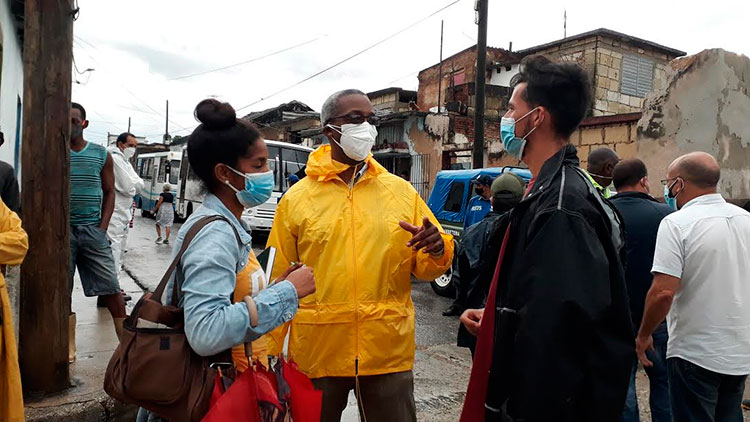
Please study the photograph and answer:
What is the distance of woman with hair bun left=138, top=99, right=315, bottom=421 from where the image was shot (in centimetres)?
172

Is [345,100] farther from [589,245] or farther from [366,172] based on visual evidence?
[589,245]

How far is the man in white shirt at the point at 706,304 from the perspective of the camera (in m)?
2.87

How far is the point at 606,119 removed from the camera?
12.7 metres

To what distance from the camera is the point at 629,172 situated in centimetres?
378

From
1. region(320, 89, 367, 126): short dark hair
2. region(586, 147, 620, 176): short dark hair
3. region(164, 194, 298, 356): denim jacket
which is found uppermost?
region(320, 89, 367, 126): short dark hair

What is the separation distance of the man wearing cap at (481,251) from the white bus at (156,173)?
17790 millimetres

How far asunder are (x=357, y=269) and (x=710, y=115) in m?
8.45

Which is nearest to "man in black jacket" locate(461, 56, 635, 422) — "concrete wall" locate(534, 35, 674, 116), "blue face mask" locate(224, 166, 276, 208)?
"blue face mask" locate(224, 166, 276, 208)

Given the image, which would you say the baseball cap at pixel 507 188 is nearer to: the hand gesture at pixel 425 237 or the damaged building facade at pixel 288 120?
the hand gesture at pixel 425 237

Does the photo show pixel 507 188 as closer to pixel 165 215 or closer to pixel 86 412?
pixel 86 412

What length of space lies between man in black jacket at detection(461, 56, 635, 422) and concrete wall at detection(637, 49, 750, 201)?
803 centimetres

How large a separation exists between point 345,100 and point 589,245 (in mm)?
1649

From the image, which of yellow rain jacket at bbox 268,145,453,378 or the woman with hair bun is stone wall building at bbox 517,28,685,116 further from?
the woman with hair bun

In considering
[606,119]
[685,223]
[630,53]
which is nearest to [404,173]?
[606,119]
